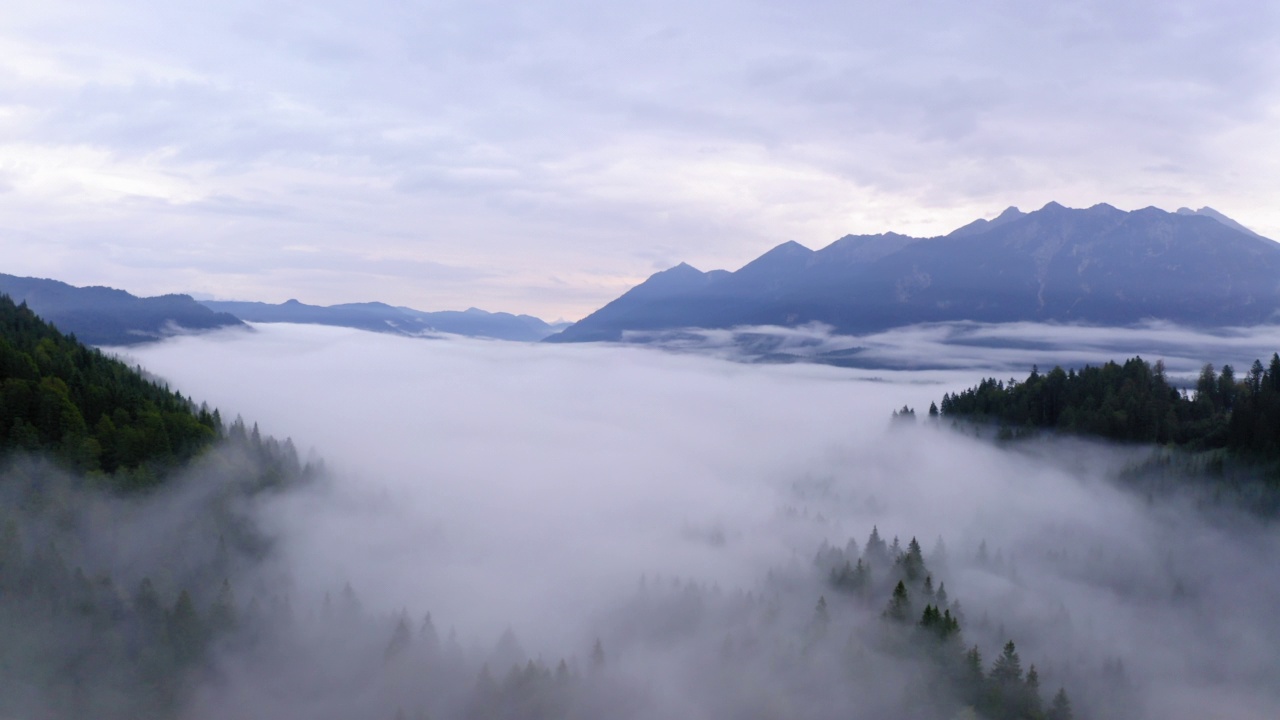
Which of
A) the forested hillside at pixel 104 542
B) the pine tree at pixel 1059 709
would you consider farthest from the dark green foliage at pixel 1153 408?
the forested hillside at pixel 104 542

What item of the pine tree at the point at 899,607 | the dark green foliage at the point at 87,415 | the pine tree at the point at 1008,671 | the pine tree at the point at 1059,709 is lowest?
the pine tree at the point at 1059,709

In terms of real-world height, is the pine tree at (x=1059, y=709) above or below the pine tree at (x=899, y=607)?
below

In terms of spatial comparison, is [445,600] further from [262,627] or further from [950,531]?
[950,531]

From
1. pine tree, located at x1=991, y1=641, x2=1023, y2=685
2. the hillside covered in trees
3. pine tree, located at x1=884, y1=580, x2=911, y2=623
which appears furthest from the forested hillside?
the hillside covered in trees

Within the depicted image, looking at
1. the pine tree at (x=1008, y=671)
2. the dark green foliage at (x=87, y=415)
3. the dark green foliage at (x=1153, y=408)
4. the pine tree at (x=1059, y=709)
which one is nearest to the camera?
the pine tree at (x=1059, y=709)

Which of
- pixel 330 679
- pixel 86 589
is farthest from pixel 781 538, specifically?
pixel 86 589

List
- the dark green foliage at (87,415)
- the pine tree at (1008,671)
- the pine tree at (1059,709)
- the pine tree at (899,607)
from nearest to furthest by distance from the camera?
1. the pine tree at (1059,709)
2. the pine tree at (1008,671)
3. the dark green foliage at (87,415)
4. the pine tree at (899,607)

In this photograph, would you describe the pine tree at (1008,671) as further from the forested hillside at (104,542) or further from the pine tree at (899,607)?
the forested hillside at (104,542)

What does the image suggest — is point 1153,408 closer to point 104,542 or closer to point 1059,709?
point 1059,709
